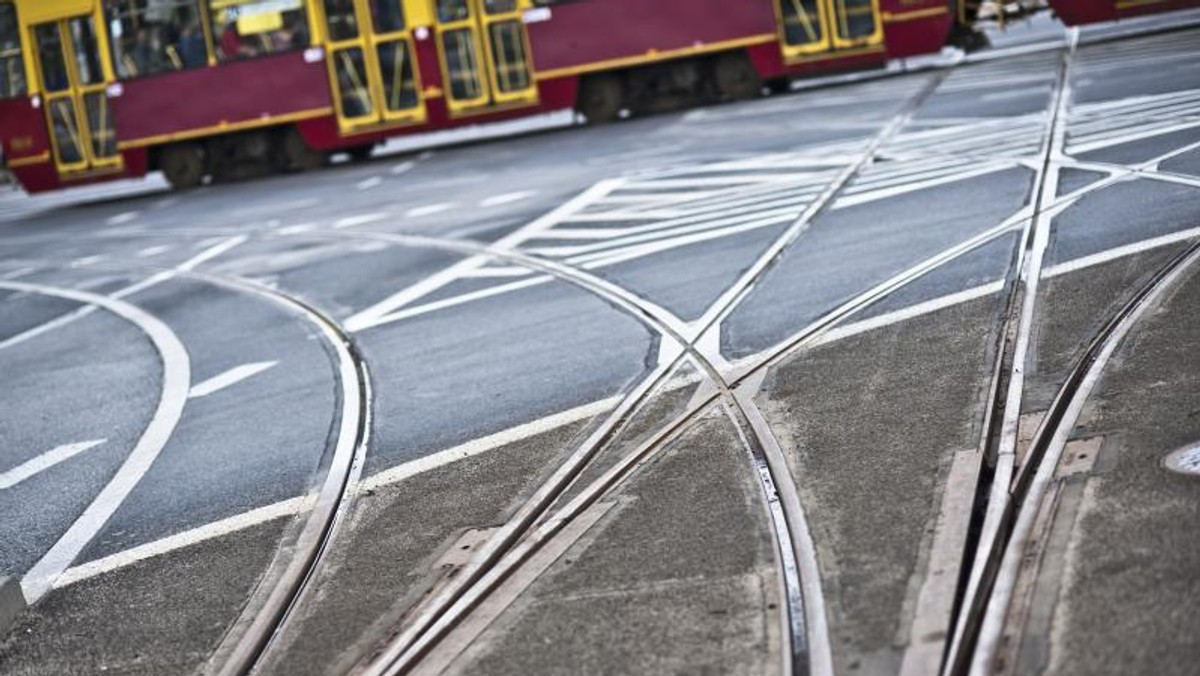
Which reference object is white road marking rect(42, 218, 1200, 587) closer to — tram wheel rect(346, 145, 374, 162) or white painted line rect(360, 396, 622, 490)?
white painted line rect(360, 396, 622, 490)

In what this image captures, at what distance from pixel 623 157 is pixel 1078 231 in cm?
1115

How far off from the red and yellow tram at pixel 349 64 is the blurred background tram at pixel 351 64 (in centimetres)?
2

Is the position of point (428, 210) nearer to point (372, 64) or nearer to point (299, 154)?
point (372, 64)

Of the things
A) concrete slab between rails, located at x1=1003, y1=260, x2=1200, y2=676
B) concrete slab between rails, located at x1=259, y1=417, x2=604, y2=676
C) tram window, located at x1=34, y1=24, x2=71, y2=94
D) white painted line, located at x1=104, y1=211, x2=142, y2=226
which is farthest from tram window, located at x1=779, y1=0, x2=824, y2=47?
concrete slab between rails, located at x1=1003, y1=260, x2=1200, y2=676

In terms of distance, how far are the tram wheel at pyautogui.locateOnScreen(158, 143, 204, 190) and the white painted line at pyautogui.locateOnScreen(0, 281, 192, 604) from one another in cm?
1422

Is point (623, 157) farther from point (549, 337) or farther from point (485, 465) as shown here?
point (485, 465)

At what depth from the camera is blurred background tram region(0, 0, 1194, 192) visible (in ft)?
87.8

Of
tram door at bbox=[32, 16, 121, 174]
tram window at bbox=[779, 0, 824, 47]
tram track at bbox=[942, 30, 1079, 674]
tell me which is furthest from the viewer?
tram door at bbox=[32, 16, 121, 174]

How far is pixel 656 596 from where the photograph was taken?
20.1 feet

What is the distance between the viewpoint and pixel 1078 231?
11.6 m

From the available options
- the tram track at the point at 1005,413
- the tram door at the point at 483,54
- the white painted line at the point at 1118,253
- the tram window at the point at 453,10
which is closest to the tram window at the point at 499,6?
the tram door at the point at 483,54

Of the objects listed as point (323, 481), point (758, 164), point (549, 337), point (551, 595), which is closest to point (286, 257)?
point (758, 164)

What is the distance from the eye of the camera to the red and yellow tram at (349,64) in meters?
26.8

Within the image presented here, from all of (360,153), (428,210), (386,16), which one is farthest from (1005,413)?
(360,153)
